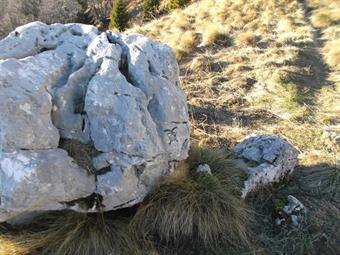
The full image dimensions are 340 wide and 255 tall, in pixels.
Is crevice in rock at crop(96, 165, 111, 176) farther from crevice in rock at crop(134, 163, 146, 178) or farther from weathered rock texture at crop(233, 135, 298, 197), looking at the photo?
weathered rock texture at crop(233, 135, 298, 197)

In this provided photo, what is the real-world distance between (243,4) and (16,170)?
11275 mm

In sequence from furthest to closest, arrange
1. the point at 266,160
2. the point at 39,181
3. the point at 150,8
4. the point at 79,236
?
the point at 150,8
the point at 266,160
the point at 79,236
the point at 39,181

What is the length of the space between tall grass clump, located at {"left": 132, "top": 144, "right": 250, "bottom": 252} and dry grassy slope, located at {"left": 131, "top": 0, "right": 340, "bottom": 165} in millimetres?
1878

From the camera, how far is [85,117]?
4090 millimetres

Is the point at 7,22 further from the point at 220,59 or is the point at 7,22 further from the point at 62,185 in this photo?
the point at 62,185

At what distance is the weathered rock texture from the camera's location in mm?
5301

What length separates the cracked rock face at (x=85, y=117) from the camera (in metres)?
3.61

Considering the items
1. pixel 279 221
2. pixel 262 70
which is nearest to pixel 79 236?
pixel 279 221

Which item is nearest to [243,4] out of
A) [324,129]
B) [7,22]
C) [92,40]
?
[324,129]

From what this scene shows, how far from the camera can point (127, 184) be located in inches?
160

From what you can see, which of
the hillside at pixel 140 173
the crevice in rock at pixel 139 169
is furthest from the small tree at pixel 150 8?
the crevice in rock at pixel 139 169

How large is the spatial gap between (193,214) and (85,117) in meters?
1.47

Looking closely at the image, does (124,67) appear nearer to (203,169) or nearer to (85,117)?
(85,117)

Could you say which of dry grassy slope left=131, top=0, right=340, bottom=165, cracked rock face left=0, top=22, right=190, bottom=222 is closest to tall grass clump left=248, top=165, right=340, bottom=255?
dry grassy slope left=131, top=0, right=340, bottom=165
